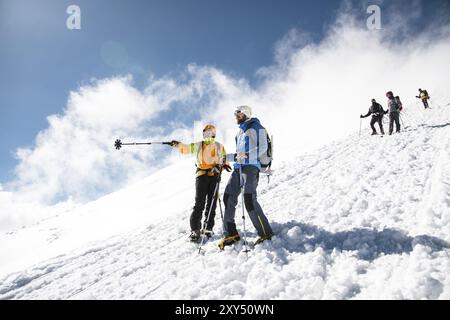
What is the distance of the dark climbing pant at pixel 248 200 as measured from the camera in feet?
18.7

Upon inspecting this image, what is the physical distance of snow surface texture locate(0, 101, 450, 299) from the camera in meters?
3.99

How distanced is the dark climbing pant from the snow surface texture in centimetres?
37

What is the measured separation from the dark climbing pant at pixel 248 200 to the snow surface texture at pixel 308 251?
367mm

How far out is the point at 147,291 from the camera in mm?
4746

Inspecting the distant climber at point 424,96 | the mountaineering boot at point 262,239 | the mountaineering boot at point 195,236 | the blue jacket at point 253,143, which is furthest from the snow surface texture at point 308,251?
the distant climber at point 424,96

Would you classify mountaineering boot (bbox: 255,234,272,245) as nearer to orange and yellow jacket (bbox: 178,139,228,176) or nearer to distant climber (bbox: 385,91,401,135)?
orange and yellow jacket (bbox: 178,139,228,176)

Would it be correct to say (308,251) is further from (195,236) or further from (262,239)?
(195,236)

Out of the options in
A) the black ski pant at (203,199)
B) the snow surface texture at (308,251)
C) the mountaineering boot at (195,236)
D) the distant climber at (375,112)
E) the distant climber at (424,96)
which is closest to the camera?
the snow surface texture at (308,251)

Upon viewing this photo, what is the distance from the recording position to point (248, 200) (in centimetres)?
571

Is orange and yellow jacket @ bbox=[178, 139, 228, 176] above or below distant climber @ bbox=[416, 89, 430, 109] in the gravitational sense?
below

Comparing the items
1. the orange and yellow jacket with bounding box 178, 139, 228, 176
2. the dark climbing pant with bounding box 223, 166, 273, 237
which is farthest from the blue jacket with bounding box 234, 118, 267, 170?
the orange and yellow jacket with bounding box 178, 139, 228, 176

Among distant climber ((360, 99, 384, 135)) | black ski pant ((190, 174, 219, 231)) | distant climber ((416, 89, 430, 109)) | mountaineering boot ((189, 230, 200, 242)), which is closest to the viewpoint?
mountaineering boot ((189, 230, 200, 242))

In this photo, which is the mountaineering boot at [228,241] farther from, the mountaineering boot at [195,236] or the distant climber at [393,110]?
the distant climber at [393,110]
